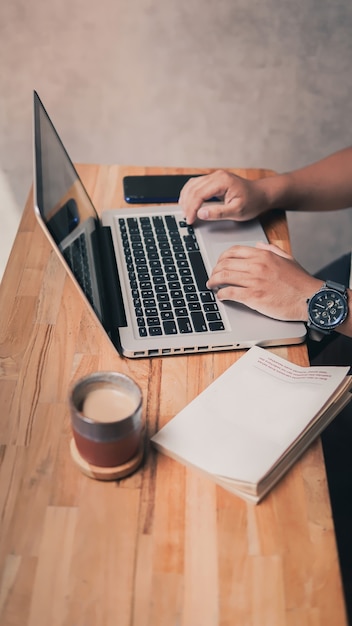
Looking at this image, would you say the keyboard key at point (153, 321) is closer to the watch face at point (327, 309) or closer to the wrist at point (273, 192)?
the watch face at point (327, 309)

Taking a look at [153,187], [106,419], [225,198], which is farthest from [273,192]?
[106,419]

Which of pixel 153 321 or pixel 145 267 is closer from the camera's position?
pixel 153 321

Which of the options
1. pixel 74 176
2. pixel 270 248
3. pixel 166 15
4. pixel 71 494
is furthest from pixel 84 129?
pixel 71 494

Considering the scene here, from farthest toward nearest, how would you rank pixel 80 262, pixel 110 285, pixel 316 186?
1. pixel 316 186
2. pixel 110 285
3. pixel 80 262

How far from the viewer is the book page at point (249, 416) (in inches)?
33.0

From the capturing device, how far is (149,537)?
766 millimetres

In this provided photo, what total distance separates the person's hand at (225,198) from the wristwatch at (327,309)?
276mm

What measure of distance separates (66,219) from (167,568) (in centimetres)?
53

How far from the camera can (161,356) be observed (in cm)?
101

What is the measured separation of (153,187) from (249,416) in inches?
→ 26.7

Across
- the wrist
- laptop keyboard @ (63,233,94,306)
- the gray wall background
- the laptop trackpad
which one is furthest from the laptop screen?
the gray wall background

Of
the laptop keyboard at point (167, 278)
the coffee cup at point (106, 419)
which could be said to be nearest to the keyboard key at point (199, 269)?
the laptop keyboard at point (167, 278)

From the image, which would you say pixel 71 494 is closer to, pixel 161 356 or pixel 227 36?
pixel 161 356

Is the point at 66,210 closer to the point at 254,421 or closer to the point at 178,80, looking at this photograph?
the point at 254,421
